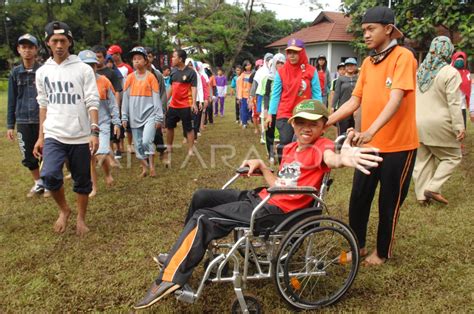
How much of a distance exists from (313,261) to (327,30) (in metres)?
28.6

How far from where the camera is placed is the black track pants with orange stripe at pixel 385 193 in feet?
10.2

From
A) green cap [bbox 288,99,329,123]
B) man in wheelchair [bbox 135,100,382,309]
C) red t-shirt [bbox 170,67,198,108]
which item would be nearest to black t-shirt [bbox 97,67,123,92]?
red t-shirt [bbox 170,67,198,108]

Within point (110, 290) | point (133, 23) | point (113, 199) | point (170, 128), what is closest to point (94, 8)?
point (133, 23)

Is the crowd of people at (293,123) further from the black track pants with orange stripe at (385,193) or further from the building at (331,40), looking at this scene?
the building at (331,40)

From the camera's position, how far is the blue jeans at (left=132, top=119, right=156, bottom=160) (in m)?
5.76

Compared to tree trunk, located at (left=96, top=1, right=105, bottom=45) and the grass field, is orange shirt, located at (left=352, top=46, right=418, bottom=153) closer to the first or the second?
the grass field

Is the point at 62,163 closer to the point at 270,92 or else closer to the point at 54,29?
the point at 54,29

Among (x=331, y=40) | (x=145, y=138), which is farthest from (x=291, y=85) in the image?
(x=331, y=40)

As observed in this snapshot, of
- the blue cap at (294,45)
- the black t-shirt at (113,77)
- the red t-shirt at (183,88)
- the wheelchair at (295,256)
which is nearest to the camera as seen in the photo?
the wheelchair at (295,256)

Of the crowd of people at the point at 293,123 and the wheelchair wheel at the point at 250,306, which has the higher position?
the crowd of people at the point at 293,123

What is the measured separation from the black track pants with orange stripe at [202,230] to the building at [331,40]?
1005 inches

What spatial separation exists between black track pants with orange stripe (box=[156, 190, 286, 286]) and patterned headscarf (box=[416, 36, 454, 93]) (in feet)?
9.35

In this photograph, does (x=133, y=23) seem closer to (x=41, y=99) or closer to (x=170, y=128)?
(x=170, y=128)

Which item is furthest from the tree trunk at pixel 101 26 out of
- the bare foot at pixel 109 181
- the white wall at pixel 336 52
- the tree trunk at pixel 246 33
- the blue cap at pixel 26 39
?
the blue cap at pixel 26 39
